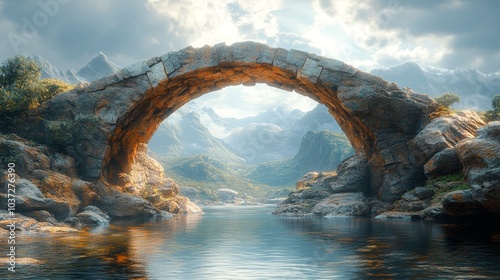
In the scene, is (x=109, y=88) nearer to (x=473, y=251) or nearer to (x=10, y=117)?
(x=10, y=117)

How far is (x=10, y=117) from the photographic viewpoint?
33.6 m

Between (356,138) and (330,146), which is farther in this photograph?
(330,146)

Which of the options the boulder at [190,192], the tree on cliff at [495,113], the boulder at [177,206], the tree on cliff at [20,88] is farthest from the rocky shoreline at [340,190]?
the boulder at [190,192]

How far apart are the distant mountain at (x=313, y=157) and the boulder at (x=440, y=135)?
402ft

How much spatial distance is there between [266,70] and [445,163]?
51.9 feet

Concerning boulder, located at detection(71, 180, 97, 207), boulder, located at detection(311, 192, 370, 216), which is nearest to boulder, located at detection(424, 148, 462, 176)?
boulder, located at detection(311, 192, 370, 216)

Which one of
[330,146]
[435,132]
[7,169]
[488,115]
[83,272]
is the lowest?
[83,272]

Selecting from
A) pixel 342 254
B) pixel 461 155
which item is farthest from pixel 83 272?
pixel 461 155

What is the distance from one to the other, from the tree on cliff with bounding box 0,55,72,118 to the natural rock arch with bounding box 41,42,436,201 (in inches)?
66.2

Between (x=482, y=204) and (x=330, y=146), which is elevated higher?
(x=330, y=146)

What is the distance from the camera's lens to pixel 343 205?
36.6 meters

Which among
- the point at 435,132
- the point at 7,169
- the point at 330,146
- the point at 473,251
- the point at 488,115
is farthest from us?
the point at 330,146

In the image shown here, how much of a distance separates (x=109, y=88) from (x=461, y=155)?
2594 centimetres

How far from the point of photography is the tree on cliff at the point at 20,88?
33250 millimetres
